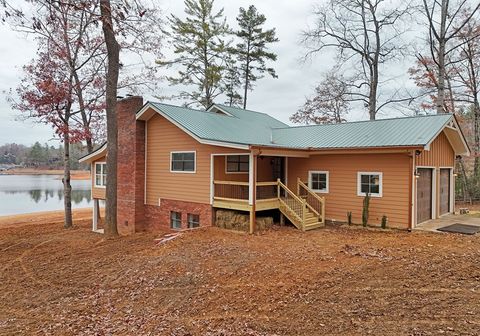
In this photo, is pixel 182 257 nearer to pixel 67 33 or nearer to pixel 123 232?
pixel 123 232

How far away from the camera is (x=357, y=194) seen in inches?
512

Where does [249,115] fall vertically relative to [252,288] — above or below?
above

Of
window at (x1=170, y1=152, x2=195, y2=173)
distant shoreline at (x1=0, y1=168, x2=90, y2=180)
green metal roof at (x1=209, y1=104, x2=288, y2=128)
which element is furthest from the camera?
distant shoreline at (x1=0, y1=168, x2=90, y2=180)

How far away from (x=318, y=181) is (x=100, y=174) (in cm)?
1114

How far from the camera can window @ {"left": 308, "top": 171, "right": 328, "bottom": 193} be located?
1395 centimetres

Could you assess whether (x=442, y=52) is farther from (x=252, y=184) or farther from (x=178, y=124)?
(x=178, y=124)

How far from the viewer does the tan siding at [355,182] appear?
39.2 feet

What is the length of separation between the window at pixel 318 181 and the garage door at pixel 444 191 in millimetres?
5226

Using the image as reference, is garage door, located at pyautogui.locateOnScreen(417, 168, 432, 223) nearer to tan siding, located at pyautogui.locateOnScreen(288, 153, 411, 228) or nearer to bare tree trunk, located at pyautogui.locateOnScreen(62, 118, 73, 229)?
tan siding, located at pyautogui.locateOnScreen(288, 153, 411, 228)

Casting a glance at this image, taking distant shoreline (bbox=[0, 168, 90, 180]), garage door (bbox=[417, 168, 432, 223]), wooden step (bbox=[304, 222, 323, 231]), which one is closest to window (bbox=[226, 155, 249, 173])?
wooden step (bbox=[304, 222, 323, 231])

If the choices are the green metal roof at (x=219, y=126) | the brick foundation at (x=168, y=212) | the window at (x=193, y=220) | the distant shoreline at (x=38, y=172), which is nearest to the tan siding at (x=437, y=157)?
the green metal roof at (x=219, y=126)

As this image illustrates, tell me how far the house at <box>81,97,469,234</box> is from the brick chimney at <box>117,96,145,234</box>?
0.05m

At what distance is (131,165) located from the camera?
15719 millimetres

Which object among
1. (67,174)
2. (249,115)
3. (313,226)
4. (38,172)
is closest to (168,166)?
(249,115)
